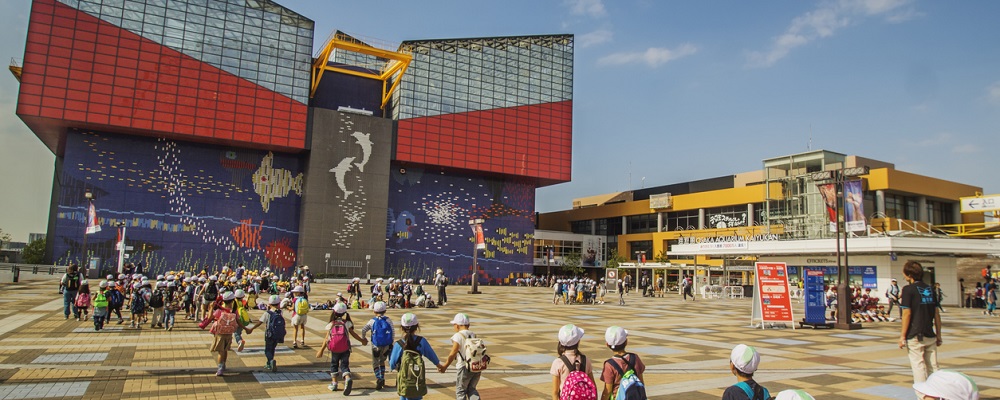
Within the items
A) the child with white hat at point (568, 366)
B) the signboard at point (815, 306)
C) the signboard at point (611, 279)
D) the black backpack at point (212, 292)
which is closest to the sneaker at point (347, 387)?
the child with white hat at point (568, 366)

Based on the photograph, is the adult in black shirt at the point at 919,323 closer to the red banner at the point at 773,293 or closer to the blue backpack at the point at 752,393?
the blue backpack at the point at 752,393

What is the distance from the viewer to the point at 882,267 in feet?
120

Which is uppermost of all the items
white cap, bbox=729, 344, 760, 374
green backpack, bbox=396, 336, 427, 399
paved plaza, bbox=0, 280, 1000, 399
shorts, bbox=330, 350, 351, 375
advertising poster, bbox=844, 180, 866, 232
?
advertising poster, bbox=844, 180, 866, 232

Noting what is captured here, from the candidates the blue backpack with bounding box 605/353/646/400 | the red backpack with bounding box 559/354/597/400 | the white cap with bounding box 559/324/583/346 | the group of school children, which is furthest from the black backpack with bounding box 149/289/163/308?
the group of school children

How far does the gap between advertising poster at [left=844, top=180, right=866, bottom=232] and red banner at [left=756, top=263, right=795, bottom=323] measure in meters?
12.6

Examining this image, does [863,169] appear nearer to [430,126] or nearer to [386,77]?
[430,126]

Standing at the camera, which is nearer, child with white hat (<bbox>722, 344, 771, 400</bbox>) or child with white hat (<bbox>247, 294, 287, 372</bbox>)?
child with white hat (<bbox>722, 344, 771, 400</bbox>)

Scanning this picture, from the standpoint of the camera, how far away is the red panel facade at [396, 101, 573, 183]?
66.9m

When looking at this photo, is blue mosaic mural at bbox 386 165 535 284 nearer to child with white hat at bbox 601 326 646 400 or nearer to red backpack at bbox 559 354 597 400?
child with white hat at bbox 601 326 646 400

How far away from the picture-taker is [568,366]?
5.61 metres

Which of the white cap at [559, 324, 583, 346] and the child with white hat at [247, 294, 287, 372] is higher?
the white cap at [559, 324, 583, 346]

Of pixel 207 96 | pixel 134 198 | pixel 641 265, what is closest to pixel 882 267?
pixel 641 265

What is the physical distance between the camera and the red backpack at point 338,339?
9.91 m

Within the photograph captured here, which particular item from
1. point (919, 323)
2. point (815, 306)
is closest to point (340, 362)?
point (919, 323)
